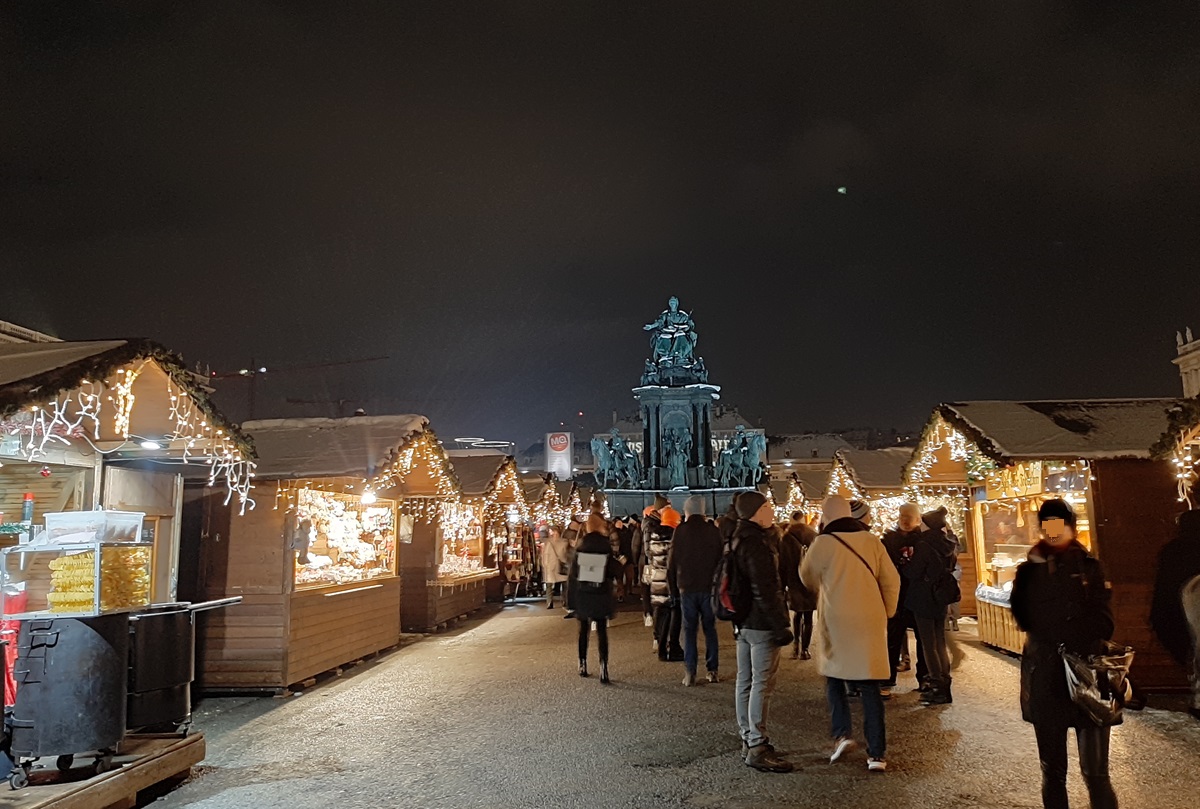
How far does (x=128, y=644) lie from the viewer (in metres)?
5.96

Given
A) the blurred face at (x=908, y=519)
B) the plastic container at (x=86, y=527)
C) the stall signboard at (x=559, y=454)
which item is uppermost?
the stall signboard at (x=559, y=454)

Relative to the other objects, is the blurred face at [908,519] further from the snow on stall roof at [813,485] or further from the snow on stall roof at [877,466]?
the snow on stall roof at [813,485]

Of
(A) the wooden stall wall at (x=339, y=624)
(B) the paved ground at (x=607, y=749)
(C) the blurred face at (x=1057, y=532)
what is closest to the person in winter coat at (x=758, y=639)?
(B) the paved ground at (x=607, y=749)

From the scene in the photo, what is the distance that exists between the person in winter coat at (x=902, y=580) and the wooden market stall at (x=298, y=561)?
623cm

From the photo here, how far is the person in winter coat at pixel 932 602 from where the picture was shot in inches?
314

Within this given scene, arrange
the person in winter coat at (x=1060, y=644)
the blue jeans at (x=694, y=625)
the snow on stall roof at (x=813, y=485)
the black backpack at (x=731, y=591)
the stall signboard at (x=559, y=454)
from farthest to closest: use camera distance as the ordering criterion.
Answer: the stall signboard at (x=559, y=454) < the snow on stall roof at (x=813, y=485) < the blue jeans at (x=694, y=625) < the black backpack at (x=731, y=591) < the person in winter coat at (x=1060, y=644)

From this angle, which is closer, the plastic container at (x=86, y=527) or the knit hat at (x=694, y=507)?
the plastic container at (x=86, y=527)

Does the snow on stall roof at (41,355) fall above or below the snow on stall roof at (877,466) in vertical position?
above

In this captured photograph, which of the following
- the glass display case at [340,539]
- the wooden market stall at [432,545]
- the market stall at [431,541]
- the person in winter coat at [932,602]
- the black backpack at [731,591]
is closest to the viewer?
the black backpack at [731,591]

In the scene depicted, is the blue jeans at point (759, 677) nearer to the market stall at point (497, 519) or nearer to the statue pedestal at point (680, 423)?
the market stall at point (497, 519)

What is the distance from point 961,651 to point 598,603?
18.7ft

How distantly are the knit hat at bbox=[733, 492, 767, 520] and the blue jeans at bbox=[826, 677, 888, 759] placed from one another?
4.38ft

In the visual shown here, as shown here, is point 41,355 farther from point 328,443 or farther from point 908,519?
point 908,519

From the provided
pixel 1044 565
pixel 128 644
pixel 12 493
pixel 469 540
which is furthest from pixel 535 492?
pixel 1044 565
